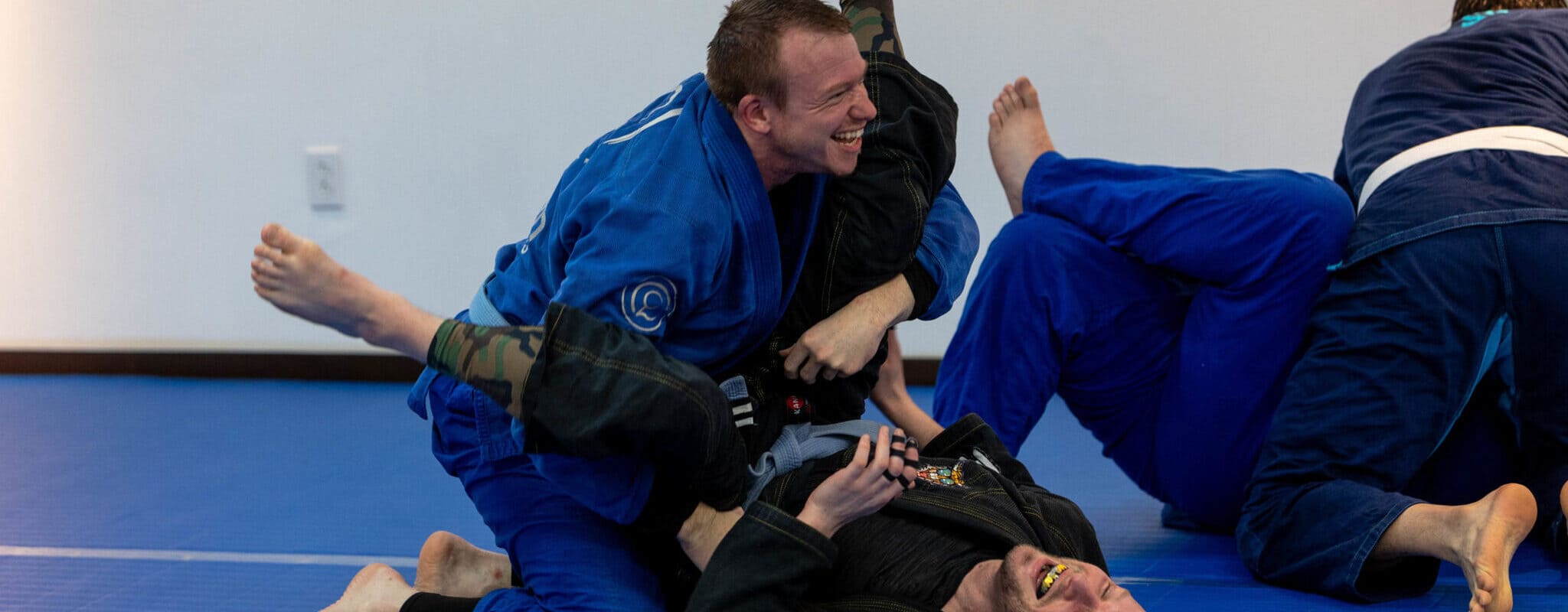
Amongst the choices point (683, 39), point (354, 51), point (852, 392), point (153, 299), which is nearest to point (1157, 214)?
point (852, 392)

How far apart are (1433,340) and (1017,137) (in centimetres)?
99

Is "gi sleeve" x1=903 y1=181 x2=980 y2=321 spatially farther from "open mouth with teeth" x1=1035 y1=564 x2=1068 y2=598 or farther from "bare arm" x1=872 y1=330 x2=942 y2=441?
"open mouth with teeth" x1=1035 y1=564 x2=1068 y2=598

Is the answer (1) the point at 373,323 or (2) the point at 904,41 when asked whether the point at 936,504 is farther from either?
(2) the point at 904,41

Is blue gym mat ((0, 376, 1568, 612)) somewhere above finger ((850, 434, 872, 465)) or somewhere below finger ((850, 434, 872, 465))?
below

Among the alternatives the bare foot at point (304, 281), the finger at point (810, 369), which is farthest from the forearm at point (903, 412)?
the bare foot at point (304, 281)

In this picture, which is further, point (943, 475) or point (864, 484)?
point (943, 475)

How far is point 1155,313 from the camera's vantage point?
2.83m

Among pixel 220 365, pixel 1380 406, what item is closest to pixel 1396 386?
pixel 1380 406

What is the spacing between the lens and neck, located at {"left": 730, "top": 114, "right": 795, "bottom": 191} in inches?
79.8

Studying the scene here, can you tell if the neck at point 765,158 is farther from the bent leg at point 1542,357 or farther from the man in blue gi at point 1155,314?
the bent leg at point 1542,357

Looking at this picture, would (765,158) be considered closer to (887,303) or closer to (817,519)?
(887,303)

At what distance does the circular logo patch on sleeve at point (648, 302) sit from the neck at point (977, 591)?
0.61 m

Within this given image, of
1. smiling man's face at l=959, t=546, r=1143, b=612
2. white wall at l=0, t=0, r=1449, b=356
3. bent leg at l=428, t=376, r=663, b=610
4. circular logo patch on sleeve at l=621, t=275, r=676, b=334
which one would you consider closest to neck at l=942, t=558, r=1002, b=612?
smiling man's face at l=959, t=546, r=1143, b=612

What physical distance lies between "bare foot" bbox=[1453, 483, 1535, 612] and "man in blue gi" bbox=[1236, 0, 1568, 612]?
4.2 inches
